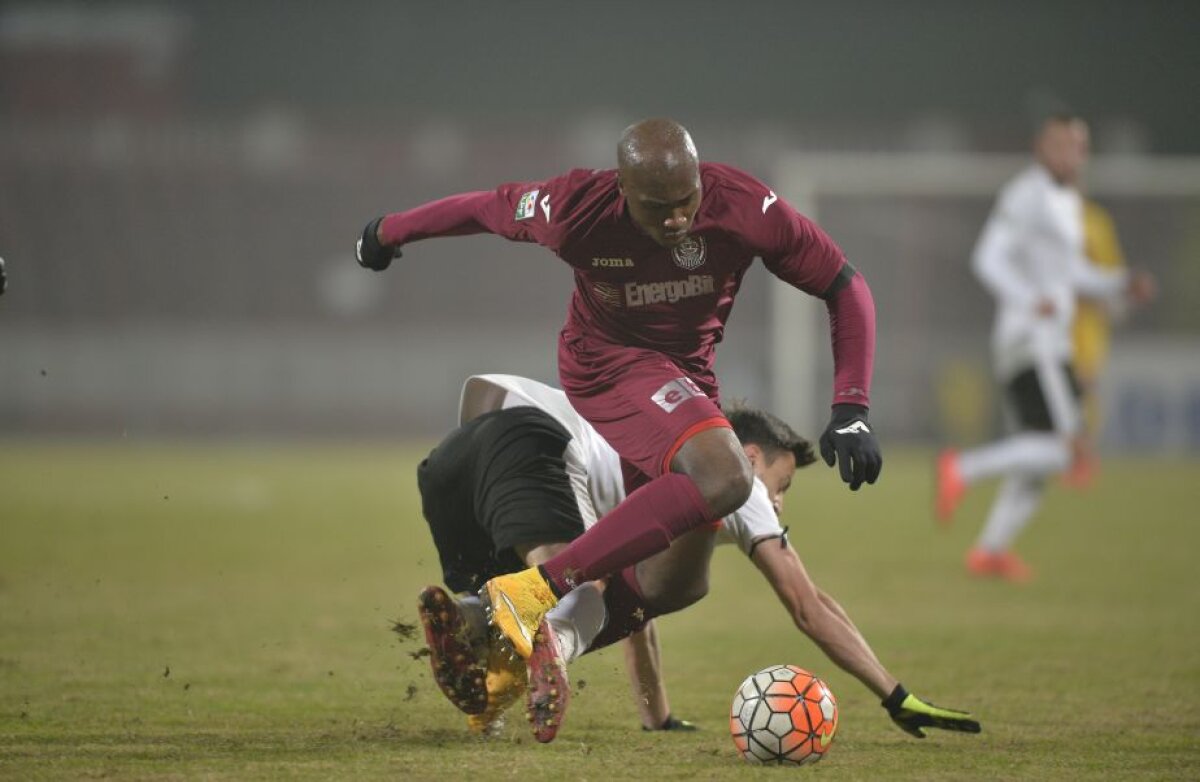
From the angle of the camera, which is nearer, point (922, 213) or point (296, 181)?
point (922, 213)

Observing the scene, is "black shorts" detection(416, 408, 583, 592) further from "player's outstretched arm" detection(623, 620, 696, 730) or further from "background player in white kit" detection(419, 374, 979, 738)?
"player's outstretched arm" detection(623, 620, 696, 730)

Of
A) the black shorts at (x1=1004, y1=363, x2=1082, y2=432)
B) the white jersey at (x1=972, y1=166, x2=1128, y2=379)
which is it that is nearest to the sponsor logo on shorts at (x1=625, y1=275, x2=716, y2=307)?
the black shorts at (x1=1004, y1=363, x2=1082, y2=432)

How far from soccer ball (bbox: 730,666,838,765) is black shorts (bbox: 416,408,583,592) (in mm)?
906

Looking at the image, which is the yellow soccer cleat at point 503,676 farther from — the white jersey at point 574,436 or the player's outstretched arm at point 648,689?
the white jersey at point 574,436

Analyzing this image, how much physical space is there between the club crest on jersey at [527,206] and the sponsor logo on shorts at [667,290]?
39 centimetres

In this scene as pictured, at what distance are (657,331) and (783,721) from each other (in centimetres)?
142

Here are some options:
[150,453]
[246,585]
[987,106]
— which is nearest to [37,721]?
[246,585]

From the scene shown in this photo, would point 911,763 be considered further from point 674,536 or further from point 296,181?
point 296,181

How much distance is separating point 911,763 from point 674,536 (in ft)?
3.17

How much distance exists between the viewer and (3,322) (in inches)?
1056

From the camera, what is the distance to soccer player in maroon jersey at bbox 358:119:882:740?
510 centimetres

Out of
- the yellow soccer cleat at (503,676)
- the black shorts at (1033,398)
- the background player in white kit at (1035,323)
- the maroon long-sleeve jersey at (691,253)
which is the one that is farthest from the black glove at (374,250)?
the black shorts at (1033,398)

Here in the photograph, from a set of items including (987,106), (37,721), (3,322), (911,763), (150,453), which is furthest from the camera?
(987,106)

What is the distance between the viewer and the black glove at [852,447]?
5.18 m
